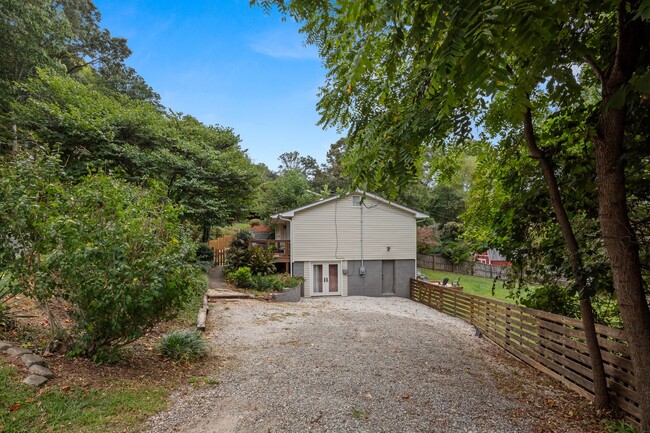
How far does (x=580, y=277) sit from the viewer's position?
403cm

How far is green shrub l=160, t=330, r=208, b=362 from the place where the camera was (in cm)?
490

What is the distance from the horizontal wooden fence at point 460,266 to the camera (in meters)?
21.4

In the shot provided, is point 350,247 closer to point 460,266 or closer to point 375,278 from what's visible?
point 375,278

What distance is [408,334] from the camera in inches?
292

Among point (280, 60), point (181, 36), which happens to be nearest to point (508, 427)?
point (280, 60)

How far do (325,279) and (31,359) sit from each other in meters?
12.4

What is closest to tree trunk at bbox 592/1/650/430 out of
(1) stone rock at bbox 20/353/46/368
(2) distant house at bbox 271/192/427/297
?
(1) stone rock at bbox 20/353/46/368

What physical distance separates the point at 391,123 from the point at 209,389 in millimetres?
4048

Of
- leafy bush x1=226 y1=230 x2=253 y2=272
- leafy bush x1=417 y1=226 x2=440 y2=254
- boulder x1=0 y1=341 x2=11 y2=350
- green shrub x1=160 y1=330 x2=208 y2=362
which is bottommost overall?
green shrub x1=160 y1=330 x2=208 y2=362

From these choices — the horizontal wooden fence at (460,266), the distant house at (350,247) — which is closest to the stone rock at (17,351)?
the distant house at (350,247)

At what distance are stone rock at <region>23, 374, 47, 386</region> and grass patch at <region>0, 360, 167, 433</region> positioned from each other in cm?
5

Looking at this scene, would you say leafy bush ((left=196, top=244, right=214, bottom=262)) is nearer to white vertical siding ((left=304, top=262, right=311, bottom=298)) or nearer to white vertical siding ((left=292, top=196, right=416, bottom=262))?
white vertical siding ((left=292, top=196, right=416, bottom=262))

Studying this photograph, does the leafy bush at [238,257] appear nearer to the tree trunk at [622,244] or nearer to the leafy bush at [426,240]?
the tree trunk at [622,244]

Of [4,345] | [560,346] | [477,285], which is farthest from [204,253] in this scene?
[560,346]
